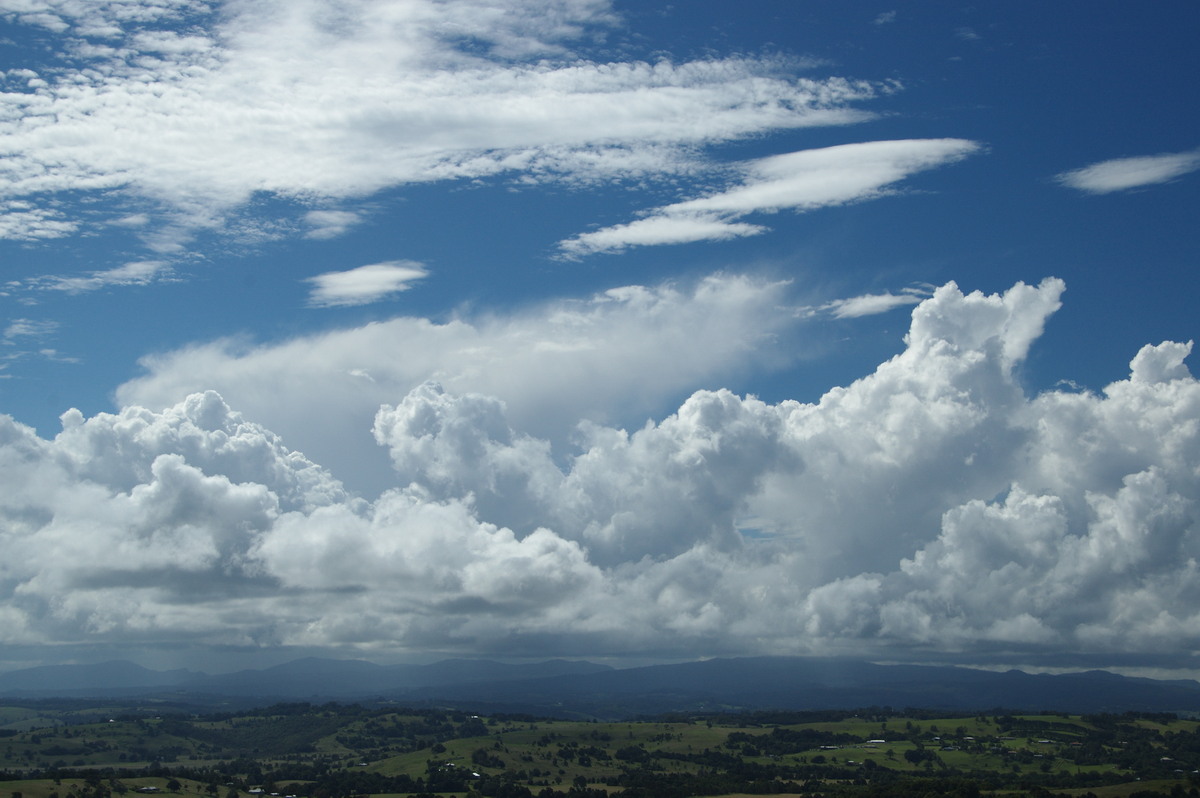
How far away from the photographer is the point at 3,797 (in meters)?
198

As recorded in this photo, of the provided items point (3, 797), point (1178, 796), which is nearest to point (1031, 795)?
point (1178, 796)

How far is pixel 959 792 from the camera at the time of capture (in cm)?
19762

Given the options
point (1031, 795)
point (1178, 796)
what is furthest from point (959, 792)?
point (1178, 796)

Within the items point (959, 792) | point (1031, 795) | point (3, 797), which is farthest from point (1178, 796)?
point (3, 797)

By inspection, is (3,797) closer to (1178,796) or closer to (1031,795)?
(1031,795)

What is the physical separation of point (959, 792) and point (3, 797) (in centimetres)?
18646

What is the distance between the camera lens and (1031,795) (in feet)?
655

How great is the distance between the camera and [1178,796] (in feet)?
646

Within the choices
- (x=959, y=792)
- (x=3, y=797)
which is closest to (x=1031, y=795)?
(x=959, y=792)

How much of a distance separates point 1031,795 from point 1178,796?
27596 millimetres

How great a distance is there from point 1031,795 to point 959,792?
15.0m

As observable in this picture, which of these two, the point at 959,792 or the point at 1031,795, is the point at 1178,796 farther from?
the point at 959,792

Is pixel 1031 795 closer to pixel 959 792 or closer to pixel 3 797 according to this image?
pixel 959 792
